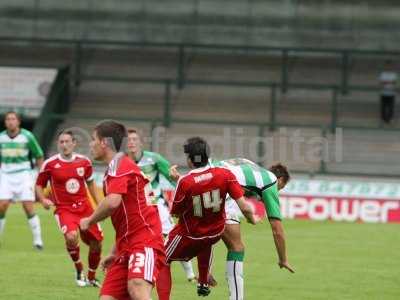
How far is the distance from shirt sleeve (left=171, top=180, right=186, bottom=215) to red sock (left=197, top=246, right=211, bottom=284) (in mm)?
1173

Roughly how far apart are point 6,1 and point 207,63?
718 cm

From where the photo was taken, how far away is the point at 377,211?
27844 millimetres

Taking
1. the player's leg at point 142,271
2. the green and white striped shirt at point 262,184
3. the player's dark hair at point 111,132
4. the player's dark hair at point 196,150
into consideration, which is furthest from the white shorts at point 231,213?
the player's dark hair at point 111,132

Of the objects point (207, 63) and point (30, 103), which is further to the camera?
point (207, 63)

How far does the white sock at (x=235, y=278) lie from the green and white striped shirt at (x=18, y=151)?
778cm

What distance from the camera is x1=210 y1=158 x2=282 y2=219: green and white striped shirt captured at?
11.5 meters

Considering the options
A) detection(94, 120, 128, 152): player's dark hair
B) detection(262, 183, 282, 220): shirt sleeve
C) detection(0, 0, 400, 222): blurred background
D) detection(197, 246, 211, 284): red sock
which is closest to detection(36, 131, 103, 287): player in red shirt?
detection(197, 246, 211, 284): red sock

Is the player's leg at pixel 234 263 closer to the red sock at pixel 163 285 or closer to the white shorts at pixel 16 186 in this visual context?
the red sock at pixel 163 285

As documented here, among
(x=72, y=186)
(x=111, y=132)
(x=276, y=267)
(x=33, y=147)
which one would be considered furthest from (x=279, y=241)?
(x=33, y=147)

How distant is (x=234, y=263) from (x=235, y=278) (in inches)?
6.2

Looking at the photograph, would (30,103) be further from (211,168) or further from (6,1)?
(211,168)

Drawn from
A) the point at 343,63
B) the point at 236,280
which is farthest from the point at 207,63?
the point at 236,280

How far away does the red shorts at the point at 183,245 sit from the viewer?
11.2m

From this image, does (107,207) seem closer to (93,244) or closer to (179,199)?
(179,199)
